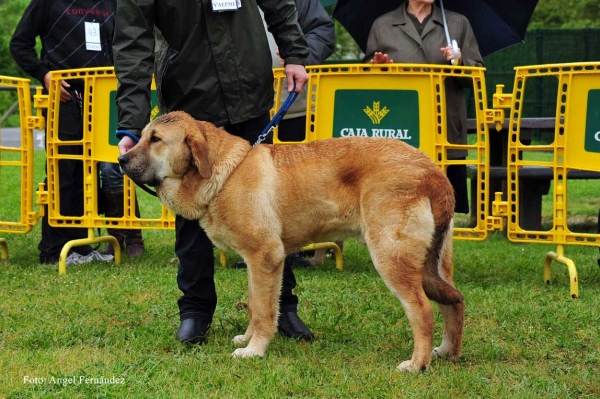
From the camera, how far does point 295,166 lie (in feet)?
15.2

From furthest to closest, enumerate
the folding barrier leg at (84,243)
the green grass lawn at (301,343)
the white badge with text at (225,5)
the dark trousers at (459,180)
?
the folding barrier leg at (84,243), the dark trousers at (459,180), the white badge with text at (225,5), the green grass lawn at (301,343)

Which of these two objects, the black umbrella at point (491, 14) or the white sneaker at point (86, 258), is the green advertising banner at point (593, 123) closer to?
the black umbrella at point (491, 14)

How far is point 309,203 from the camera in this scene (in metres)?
4.59

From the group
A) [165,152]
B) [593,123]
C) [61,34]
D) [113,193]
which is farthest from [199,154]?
[61,34]

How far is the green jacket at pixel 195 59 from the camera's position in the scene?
15.8 feet

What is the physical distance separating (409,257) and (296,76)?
1360mm

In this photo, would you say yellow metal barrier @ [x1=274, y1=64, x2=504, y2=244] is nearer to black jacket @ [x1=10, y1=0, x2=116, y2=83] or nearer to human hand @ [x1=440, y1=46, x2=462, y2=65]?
human hand @ [x1=440, y1=46, x2=462, y2=65]

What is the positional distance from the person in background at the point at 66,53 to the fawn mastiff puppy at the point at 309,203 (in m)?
3.52

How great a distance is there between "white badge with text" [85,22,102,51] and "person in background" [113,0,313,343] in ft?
10.1

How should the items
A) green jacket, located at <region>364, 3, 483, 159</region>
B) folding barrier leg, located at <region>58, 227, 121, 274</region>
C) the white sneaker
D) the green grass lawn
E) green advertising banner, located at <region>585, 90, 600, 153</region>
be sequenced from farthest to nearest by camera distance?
the white sneaker → folding barrier leg, located at <region>58, 227, 121, 274</region> → green jacket, located at <region>364, 3, 483, 159</region> → green advertising banner, located at <region>585, 90, 600, 153</region> → the green grass lawn

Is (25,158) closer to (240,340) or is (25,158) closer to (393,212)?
(240,340)

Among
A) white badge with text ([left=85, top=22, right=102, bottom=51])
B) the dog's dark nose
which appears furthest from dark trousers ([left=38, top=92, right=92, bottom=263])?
the dog's dark nose

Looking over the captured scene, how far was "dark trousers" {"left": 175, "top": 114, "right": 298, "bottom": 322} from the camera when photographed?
5.15 meters

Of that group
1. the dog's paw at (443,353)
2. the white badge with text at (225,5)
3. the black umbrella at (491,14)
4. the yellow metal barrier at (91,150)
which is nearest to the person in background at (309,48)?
the black umbrella at (491,14)
